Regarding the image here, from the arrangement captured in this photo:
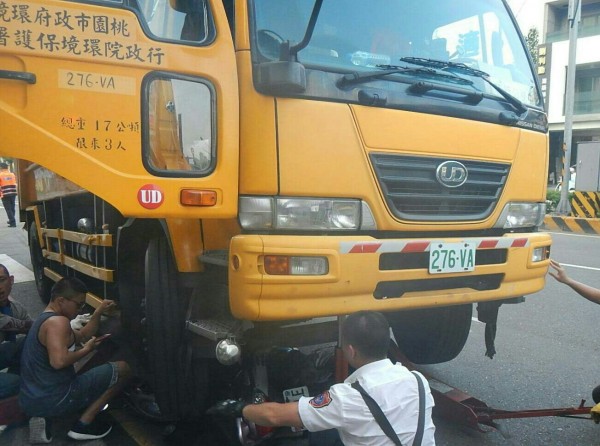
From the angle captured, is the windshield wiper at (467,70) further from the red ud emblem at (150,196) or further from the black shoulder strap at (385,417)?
the black shoulder strap at (385,417)

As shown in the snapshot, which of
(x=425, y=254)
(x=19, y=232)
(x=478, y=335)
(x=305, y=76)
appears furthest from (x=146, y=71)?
(x=19, y=232)

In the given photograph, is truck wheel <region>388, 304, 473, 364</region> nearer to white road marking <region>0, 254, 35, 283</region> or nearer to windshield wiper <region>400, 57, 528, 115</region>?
windshield wiper <region>400, 57, 528, 115</region>

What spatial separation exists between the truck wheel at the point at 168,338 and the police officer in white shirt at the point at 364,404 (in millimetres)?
756

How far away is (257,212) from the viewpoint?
8.25 ft

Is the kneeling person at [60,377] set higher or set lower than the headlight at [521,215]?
lower

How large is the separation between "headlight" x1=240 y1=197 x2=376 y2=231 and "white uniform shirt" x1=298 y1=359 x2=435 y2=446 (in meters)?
0.78

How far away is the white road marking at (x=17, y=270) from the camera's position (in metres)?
7.55

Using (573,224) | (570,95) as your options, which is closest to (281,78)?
(573,224)

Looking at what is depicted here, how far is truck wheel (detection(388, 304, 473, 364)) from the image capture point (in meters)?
3.85

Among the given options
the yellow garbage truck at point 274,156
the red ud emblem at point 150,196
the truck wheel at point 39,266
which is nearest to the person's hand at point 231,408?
the yellow garbage truck at point 274,156

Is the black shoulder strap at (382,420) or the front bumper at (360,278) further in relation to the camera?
the front bumper at (360,278)

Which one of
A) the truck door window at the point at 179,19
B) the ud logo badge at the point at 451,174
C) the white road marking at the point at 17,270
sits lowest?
the white road marking at the point at 17,270

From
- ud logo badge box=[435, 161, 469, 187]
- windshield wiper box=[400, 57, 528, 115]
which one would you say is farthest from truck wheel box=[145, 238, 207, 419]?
windshield wiper box=[400, 57, 528, 115]

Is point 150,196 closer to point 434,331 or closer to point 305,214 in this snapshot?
point 305,214
